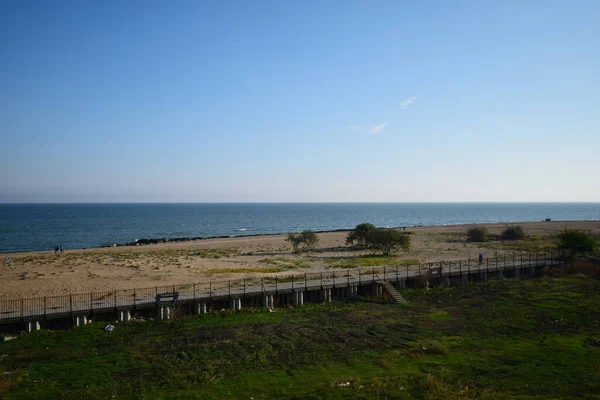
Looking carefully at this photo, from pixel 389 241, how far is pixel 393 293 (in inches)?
1072

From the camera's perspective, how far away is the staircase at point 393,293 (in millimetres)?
30766

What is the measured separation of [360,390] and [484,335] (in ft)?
31.8

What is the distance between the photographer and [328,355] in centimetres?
1906

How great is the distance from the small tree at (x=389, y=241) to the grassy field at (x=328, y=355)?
30.2m

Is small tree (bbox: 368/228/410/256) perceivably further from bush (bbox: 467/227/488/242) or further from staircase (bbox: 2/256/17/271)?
staircase (bbox: 2/256/17/271)

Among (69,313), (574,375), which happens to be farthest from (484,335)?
(69,313)

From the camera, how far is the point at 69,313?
24.2 metres

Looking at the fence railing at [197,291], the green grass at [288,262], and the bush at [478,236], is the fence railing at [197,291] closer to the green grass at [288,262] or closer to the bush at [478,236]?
the green grass at [288,262]

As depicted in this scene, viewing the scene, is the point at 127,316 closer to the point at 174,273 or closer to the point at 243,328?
the point at 243,328

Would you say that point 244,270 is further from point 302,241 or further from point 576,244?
point 576,244

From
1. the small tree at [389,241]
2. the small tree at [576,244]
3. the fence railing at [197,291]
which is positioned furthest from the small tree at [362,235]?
the small tree at [576,244]

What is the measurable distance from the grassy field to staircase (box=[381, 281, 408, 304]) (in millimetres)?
2735

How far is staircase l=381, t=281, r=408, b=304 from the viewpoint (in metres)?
30.8

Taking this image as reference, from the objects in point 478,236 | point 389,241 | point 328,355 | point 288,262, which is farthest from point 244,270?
point 478,236
